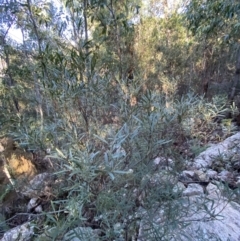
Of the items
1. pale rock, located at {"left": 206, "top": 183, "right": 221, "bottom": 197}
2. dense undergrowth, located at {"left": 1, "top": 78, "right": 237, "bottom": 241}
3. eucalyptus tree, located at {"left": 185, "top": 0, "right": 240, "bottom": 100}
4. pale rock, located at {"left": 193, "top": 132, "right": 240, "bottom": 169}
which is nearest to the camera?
dense undergrowth, located at {"left": 1, "top": 78, "right": 237, "bottom": 241}

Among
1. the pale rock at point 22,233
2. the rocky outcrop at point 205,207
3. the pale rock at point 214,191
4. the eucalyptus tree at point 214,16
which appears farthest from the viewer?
the eucalyptus tree at point 214,16

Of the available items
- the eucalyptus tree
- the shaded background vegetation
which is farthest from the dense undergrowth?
the eucalyptus tree

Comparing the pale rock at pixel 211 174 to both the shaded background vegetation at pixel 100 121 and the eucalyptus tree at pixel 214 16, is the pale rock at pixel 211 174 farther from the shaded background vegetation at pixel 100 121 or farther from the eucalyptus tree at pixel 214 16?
the eucalyptus tree at pixel 214 16

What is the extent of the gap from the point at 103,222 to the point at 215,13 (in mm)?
2855

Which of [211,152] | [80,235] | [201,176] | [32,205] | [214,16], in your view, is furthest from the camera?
[214,16]

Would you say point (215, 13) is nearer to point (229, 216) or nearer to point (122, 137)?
point (229, 216)

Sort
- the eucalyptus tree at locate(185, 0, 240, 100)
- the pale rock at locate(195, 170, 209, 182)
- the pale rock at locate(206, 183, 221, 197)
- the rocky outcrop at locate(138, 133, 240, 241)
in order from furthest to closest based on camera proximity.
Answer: the eucalyptus tree at locate(185, 0, 240, 100) < the pale rock at locate(195, 170, 209, 182) < the pale rock at locate(206, 183, 221, 197) < the rocky outcrop at locate(138, 133, 240, 241)

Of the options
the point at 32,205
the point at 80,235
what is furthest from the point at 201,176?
the point at 32,205

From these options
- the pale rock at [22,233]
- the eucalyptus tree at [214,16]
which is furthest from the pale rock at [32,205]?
the eucalyptus tree at [214,16]

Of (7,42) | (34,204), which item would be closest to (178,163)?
(34,204)

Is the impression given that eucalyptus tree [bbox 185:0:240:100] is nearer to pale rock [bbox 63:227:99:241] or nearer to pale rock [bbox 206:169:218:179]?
pale rock [bbox 206:169:218:179]

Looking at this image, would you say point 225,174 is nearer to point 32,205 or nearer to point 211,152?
point 211,152

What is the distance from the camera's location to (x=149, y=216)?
1048mm

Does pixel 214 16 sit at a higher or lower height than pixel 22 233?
higher
